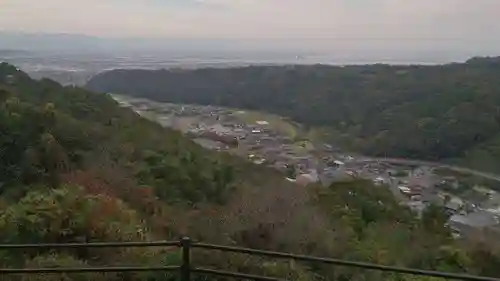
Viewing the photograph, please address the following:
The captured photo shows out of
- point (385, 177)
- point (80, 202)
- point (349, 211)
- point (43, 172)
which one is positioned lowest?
point (385, 177)

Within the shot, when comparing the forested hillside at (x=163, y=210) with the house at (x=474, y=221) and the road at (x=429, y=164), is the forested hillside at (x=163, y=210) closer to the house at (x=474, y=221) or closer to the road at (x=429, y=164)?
the house at (x=474, y=221)

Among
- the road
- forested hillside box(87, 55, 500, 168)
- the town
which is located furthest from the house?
forested hillside box(87, 55, 500, 168)

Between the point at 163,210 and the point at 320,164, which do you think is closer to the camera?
the point at 163,210

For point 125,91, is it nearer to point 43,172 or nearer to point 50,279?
point 43,172

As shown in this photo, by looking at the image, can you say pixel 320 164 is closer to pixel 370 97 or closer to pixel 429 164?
pixel 429 164

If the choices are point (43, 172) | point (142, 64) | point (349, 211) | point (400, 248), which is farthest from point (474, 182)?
point (142, 64)

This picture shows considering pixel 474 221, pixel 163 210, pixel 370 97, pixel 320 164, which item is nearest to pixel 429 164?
pixel 320 164

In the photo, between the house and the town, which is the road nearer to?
the town
